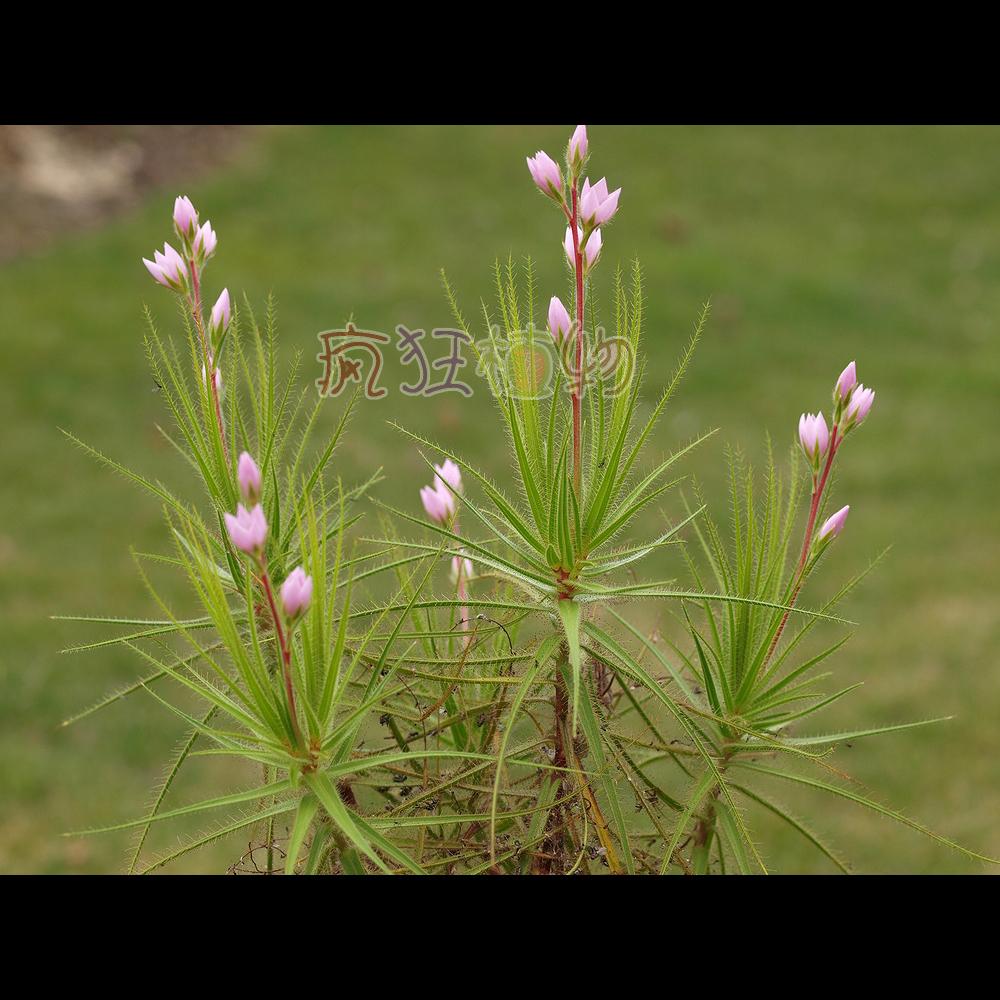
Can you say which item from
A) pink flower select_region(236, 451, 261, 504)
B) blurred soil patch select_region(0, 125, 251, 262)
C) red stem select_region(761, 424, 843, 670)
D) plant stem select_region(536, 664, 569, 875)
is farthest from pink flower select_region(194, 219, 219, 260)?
blurred soil patch select_region(0, 125, 251, 262)

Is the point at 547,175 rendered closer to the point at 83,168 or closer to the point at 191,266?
the point at 191,266

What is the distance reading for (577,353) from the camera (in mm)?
958

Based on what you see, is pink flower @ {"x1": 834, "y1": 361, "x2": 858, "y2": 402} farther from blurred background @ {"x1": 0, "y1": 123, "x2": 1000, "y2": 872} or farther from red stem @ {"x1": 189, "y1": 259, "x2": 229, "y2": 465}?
blurred background @ {"x1": 0, "y1": 123, "x2": 1000, "y2": 872}

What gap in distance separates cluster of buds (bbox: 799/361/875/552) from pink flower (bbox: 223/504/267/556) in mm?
484

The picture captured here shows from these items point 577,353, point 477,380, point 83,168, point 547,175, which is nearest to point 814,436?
point 577,353

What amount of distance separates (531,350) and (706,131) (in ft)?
33.0

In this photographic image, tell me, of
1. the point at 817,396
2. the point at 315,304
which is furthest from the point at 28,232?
the point at 817,396

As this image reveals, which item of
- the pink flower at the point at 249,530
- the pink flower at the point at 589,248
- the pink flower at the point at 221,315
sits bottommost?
the pink flower at the point at 249,530

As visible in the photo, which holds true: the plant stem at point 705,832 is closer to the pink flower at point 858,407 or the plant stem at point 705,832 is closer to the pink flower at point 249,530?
the pink flower at point 858,407

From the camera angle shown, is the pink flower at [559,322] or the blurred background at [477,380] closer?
the pink flower at [559,322]

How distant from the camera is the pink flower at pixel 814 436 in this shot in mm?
993

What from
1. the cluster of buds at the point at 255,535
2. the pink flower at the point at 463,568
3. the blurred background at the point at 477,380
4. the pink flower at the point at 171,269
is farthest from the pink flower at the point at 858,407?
the blurred background at the point at 477,380

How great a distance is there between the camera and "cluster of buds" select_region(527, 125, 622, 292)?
3.04 ft

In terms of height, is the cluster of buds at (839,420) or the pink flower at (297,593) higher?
the cluster of buds at (839,420)
